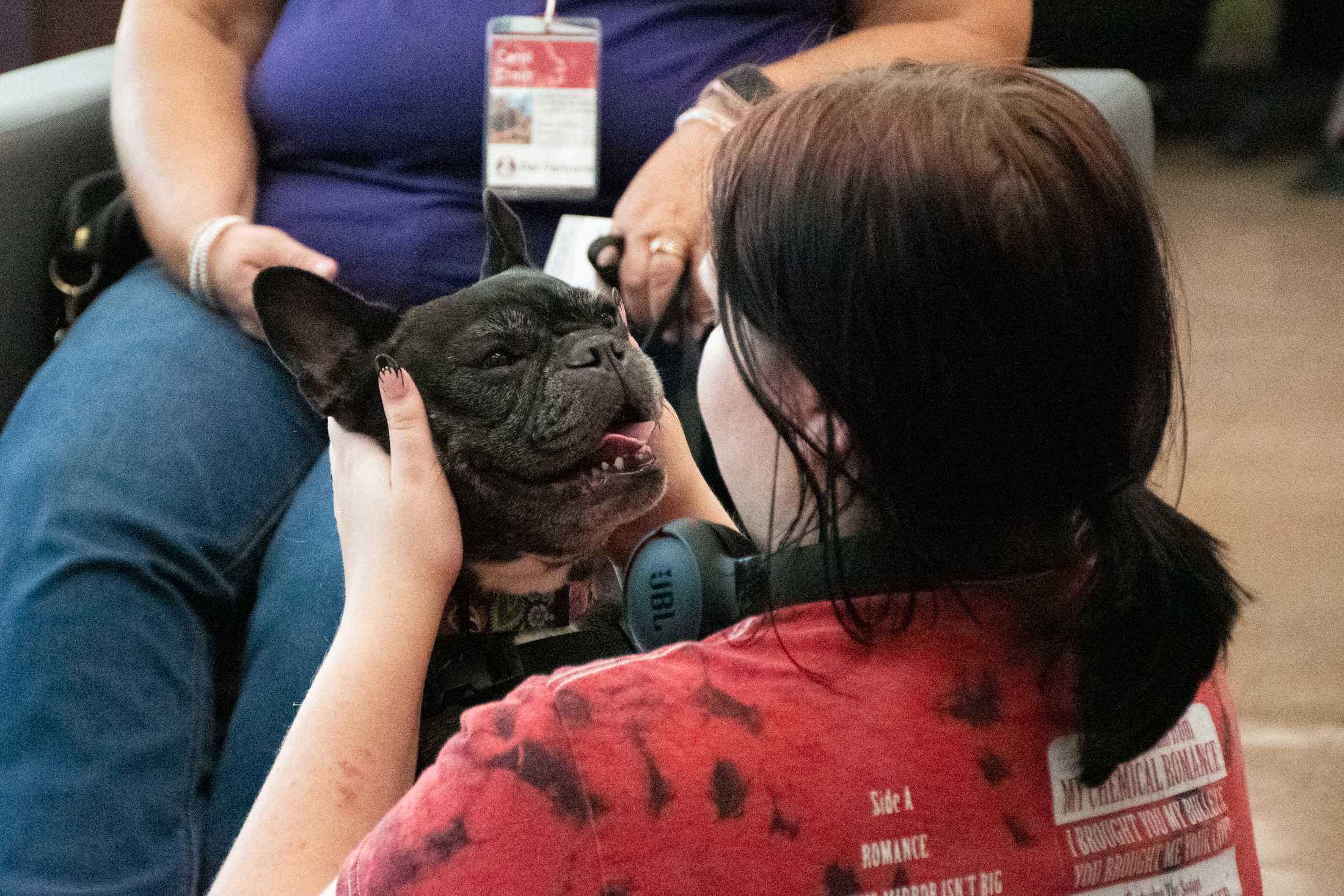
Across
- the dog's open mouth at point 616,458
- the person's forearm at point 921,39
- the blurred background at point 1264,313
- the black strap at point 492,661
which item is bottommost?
the blurred background at point 1264,313

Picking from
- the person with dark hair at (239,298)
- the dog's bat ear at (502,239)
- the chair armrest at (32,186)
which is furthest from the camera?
the chair armrest at (32,186)

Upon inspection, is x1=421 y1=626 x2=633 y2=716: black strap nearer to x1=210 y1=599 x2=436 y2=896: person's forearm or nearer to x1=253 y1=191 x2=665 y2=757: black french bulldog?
x1=253 y1=191 x2=665 y2=757: black french bulldog

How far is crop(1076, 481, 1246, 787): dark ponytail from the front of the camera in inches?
25.1

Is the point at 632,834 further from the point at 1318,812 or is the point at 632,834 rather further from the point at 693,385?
the point at 1318,812

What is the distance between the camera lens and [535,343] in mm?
1023

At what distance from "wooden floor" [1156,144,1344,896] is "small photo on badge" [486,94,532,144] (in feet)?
2.21

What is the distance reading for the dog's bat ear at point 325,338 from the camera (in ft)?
3.13

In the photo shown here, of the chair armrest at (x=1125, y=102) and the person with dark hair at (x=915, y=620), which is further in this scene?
the chair armrest at (x=1125, y=102)

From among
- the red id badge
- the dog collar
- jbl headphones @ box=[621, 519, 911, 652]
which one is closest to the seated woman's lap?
the dog collar

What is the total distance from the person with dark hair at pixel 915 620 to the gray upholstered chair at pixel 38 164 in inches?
32.7

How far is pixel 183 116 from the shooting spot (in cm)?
143

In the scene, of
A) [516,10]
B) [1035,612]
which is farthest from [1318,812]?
[516,10]

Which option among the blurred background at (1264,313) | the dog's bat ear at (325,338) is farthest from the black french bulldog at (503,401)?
the blurred background at (1264,313)

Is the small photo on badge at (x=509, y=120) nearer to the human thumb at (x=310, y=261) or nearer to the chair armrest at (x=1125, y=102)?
the human thumb at (x=310, y=261)
